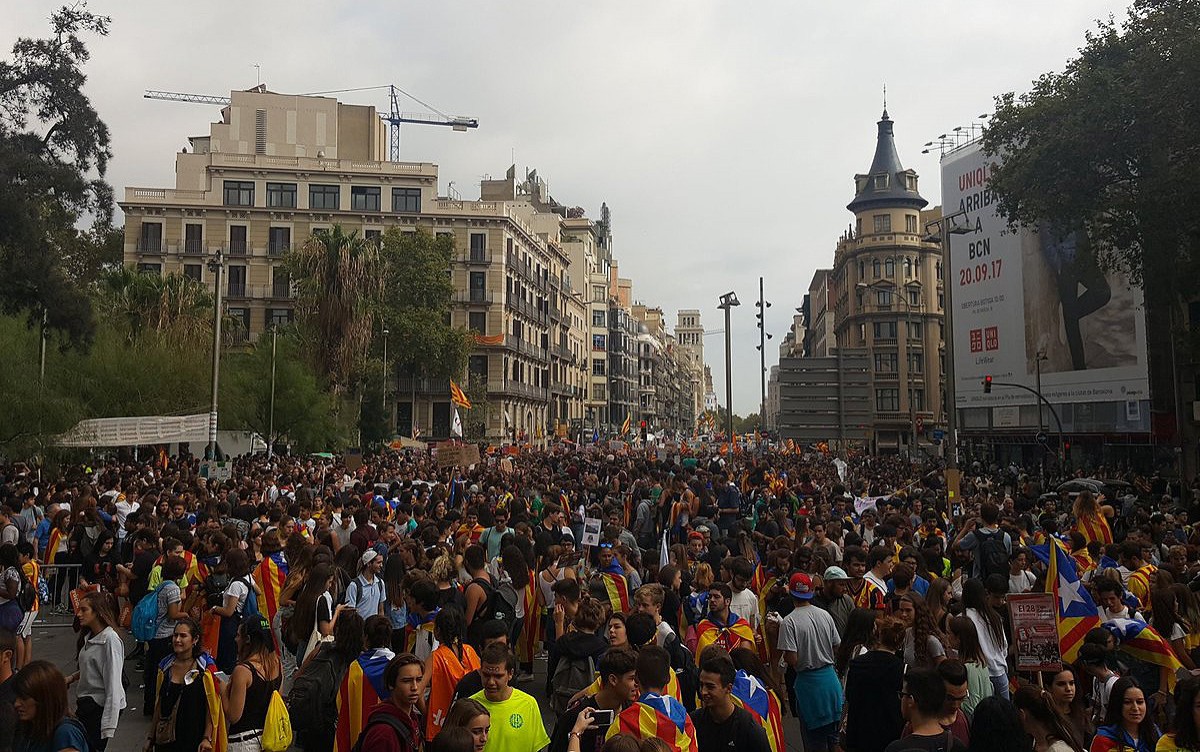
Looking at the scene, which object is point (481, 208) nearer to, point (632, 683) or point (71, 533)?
point (71, 533)

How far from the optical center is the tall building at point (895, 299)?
2889 inches

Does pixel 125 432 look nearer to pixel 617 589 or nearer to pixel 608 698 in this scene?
pixel 617 589

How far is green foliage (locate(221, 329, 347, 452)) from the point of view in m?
34.8

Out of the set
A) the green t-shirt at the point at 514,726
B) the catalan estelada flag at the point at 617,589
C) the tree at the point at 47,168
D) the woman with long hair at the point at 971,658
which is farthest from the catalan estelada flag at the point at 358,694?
the tree at the point at 47,168

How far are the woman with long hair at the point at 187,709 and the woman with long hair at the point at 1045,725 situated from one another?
4.28 m

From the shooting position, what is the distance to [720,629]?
6.86 meters

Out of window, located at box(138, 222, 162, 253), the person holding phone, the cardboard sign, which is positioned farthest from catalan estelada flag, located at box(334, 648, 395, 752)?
window, located at box(138, 222, 162, 253)

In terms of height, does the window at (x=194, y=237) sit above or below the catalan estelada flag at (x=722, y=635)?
above

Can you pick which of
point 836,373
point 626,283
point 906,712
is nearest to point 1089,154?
point 836,373

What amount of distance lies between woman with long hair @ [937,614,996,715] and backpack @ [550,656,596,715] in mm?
2354

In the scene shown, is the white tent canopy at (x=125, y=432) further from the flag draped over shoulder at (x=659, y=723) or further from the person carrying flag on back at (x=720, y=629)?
the flag draped over shoulder at (x=659, y=723)

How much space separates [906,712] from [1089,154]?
2433cm

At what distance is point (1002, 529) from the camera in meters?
10.6

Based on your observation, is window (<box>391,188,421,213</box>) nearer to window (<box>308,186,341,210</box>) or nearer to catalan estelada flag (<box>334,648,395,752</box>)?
window (<box>308,186,341,210</box>)
